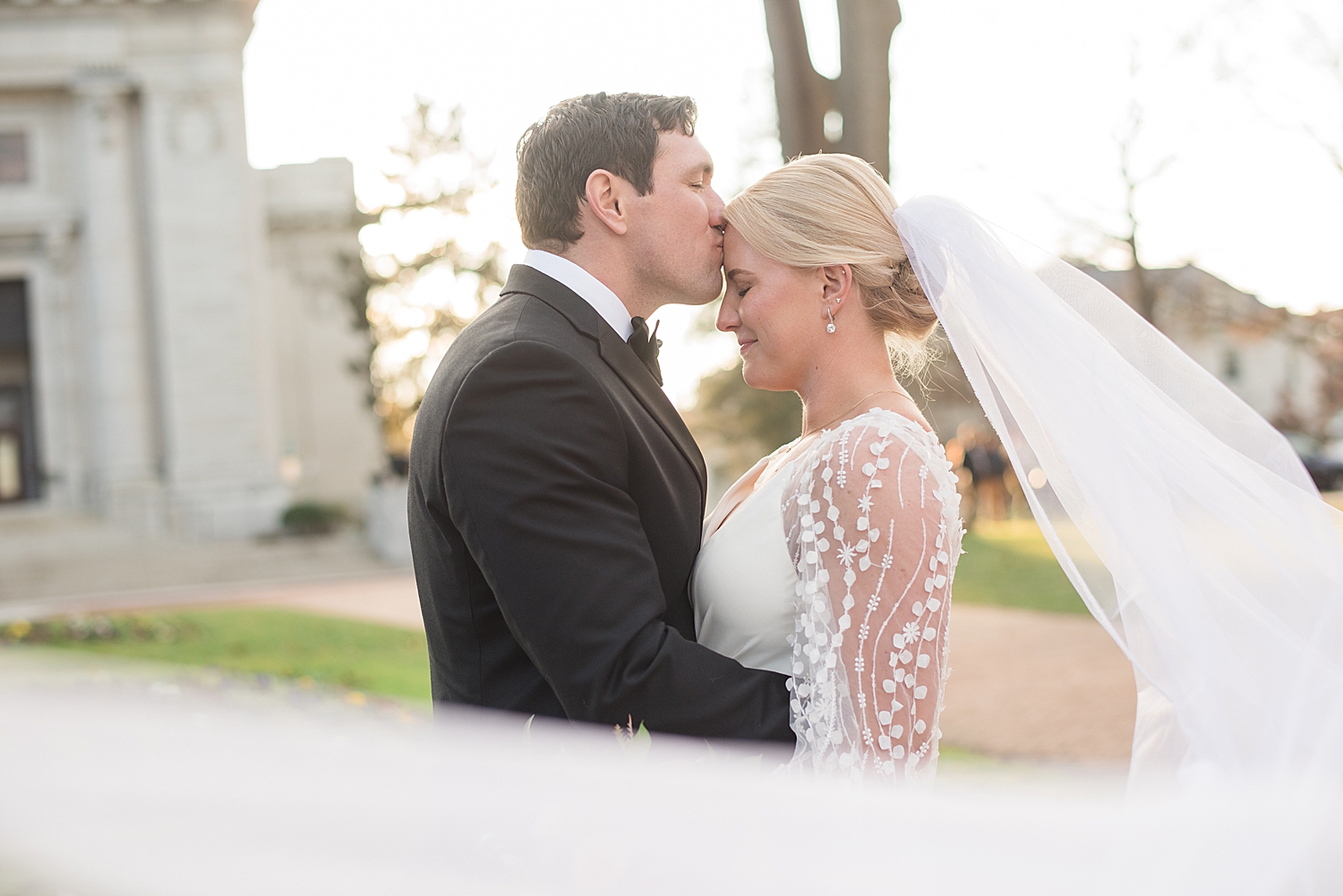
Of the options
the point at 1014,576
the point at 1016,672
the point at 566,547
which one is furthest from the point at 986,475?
the point at 566,547

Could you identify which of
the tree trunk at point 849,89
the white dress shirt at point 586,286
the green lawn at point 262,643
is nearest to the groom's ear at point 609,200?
the white dress shirt at point 586,286

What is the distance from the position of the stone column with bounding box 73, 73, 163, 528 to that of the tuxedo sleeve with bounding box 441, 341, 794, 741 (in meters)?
27.1

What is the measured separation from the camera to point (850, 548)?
9.20ft

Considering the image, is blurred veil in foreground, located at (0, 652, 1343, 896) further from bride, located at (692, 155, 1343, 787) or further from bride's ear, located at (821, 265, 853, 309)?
bride's ear, located at (821, 265, 853, 309)

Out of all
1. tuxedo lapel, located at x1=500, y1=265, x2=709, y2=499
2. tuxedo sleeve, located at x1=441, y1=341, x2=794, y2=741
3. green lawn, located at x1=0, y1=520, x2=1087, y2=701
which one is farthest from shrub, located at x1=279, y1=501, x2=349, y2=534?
tuxedo sleeve, located at x1=441, y1=341, x2=794, y2=741

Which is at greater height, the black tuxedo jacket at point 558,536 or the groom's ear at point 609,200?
the groom's ear at point 609,200

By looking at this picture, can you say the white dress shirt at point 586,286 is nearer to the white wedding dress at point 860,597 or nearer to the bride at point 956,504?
the bride at point 956,504

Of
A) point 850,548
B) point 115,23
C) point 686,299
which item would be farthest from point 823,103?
point 115,23

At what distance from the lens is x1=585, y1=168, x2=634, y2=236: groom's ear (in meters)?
3.06

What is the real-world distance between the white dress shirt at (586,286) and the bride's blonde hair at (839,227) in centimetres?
49

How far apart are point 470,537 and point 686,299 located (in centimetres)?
111

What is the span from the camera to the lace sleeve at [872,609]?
9.11 ft

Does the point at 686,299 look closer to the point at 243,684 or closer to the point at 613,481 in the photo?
the point at 613,481

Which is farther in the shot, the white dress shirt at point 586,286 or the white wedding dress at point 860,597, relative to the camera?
the white dress shirt at point 586,286
